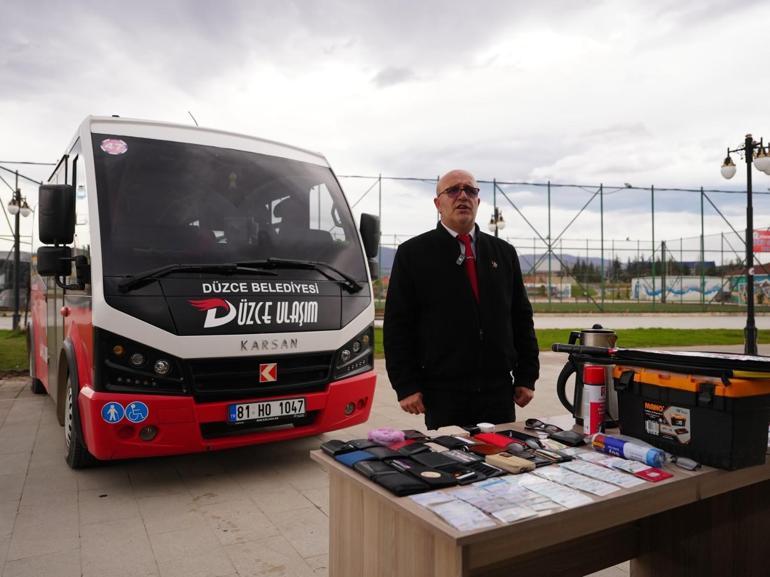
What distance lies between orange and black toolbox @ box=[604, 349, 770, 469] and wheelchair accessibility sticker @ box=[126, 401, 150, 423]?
297cm

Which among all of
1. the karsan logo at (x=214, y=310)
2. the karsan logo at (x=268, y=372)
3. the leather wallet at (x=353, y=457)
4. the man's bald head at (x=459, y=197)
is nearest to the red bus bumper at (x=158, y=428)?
the karsan logo at (x=268, y=372)

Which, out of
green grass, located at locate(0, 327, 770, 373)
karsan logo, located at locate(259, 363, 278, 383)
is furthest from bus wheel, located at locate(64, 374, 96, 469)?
green grass, located at locate(0, 327, 770, 373)

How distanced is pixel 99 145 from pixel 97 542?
2.67 metres

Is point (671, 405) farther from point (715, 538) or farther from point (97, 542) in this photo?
point (97, 542)

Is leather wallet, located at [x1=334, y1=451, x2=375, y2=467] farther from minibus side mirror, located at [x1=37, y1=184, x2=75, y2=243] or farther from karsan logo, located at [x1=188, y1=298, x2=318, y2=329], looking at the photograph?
minibus side mirror, located at [x1=37, y1=184, x2=75, y2=243]

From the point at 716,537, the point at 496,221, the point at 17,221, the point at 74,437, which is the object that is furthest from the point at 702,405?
the point at 496,221

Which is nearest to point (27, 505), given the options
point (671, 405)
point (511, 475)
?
point (511, 475)

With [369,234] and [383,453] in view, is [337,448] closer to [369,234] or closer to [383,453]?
[383,453]

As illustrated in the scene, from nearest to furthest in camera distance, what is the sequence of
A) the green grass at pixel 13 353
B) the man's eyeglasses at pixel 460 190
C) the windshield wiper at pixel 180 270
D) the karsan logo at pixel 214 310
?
the man's eyeglasses at pixel 460 190 → the windshield wiper at pixel 180 270 → the karsan logo at pixel 214 310 → the green grass at pixel 13 353

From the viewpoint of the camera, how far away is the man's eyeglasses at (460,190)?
3088 millimetres

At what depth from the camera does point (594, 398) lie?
2516 millimetres

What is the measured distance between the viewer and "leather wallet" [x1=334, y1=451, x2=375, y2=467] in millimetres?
2107

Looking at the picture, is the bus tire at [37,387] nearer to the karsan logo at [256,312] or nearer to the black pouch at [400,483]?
the karsan logo at [256,312]

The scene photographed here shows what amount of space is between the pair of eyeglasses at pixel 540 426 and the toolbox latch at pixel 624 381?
1.02 feet
